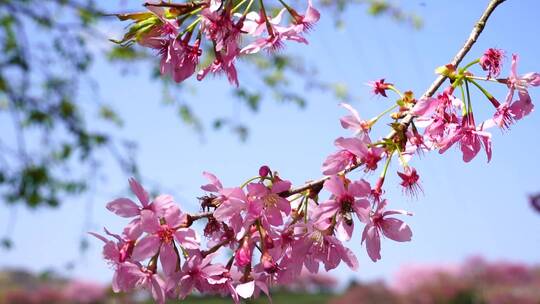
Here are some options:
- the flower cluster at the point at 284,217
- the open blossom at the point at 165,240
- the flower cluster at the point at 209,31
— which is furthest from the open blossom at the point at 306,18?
the open blossom at the point at 165,240

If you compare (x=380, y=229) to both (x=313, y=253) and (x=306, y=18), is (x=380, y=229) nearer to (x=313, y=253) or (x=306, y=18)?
(x=313, y=253)

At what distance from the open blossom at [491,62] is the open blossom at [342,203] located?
0.25 meters

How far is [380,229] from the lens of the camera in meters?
0.76

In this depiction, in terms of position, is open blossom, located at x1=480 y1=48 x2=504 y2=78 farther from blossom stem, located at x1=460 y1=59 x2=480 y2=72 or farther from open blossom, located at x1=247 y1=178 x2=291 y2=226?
open blossom, located at x1=247 y1=178 x2=291 y2=226

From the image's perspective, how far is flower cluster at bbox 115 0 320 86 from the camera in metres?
0.76

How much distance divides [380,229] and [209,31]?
0.31m

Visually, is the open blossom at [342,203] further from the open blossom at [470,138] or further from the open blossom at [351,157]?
the open blossom at [470,138]

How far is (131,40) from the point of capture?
772 mm

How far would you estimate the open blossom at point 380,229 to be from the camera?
2.43 feet

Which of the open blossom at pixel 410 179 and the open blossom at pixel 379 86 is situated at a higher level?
the open blossom at pixel 379 86

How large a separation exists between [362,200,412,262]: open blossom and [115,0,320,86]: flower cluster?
24 cm

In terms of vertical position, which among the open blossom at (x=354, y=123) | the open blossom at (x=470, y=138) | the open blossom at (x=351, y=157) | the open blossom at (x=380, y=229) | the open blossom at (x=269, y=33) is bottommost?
the open blossom at (x=380, y=229)

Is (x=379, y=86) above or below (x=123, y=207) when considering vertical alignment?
above

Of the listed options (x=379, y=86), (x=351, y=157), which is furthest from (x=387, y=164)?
(x=379, y=86)
